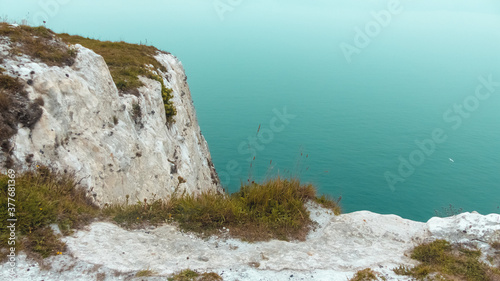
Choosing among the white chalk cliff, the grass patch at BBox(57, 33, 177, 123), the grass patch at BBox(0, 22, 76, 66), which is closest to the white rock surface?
the white chalk cliff

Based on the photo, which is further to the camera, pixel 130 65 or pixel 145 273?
pixel 130 65

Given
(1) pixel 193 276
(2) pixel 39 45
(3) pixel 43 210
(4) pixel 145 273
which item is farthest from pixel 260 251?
(2) pixel 39 45

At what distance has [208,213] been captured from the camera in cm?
838

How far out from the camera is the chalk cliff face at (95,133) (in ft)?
28.6

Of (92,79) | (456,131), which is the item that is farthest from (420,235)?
(456,131)

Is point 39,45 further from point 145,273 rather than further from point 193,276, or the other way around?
point 193,276

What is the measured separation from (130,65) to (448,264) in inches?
691

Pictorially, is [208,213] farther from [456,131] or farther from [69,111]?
[456,131]

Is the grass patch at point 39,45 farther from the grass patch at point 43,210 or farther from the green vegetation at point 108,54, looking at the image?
the grass patch at point 43,210

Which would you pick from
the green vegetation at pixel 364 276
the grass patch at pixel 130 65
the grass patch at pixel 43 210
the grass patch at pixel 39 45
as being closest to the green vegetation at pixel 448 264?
the green vegetation at pixel 364 276

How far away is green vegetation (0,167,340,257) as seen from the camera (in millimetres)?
6270

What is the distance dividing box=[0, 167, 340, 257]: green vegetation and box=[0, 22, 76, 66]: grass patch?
4.74 meters

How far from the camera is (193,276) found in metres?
6.04

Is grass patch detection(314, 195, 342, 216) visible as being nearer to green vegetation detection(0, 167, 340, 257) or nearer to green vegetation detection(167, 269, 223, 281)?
green vegetation detection(0, 167, 340, 257)
